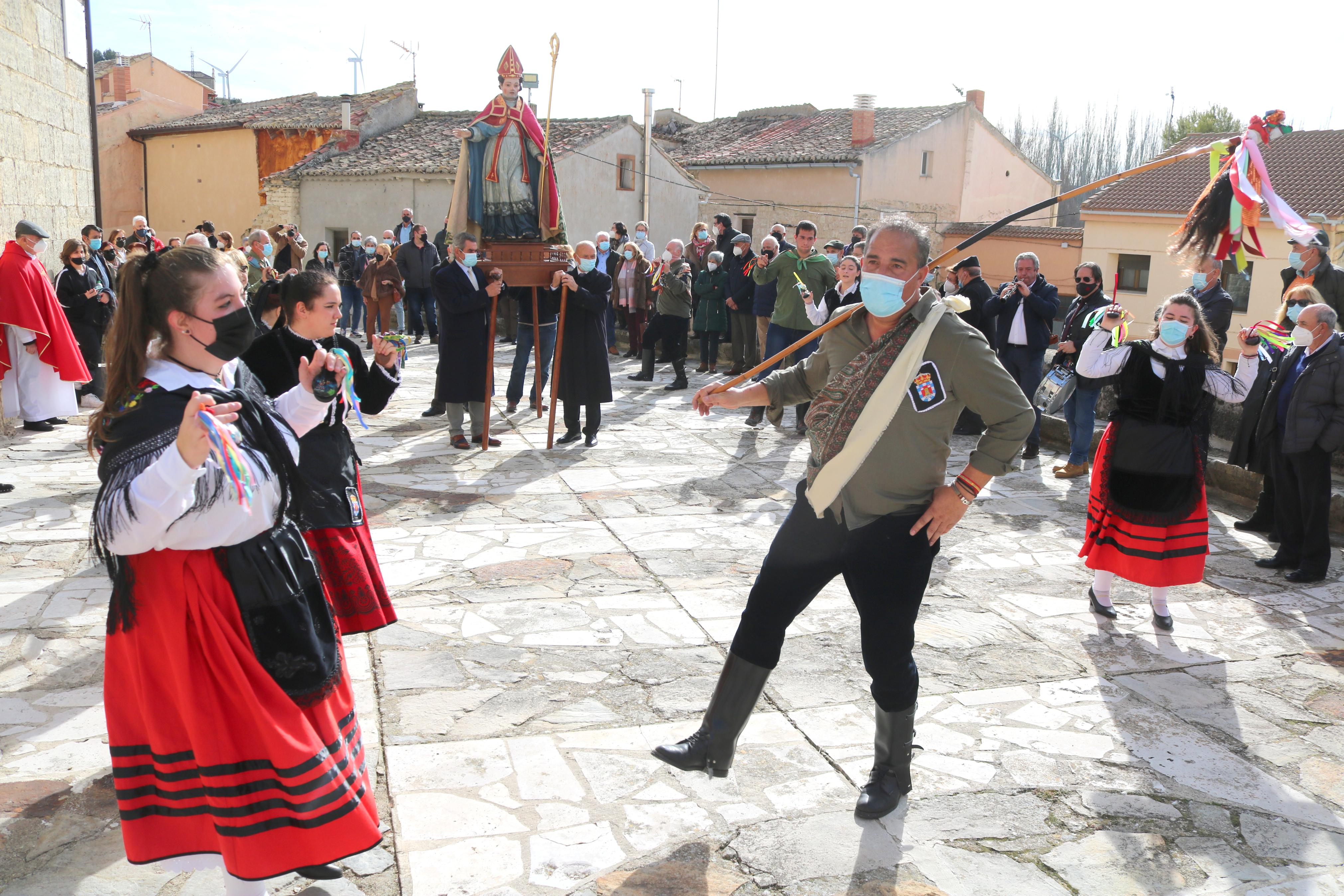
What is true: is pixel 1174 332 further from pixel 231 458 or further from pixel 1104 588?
pixel 231 458

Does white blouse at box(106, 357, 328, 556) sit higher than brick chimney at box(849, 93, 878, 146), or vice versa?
brick chimney at box(849, 93, 878, 146)

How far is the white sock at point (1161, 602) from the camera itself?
499 centimetres

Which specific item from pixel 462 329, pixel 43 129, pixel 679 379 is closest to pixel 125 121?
pixel 43 129

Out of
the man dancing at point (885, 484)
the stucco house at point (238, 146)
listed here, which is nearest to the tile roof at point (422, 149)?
the stucco house at point (238, 146)

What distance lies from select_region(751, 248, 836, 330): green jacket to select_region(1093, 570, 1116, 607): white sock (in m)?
4.85

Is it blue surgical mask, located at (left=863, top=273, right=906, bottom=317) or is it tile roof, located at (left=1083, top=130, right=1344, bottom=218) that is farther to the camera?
tile roof, located at (left=1083, top=130, right=1344, bottom=218)

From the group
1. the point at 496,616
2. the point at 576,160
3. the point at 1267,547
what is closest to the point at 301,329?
the point at 496,616

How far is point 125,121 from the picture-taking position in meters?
31.8

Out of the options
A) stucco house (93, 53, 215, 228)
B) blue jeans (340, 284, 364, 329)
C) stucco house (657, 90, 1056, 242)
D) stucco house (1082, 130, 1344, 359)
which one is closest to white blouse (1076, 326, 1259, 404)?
blue jeans (340, 284, 364, 329)

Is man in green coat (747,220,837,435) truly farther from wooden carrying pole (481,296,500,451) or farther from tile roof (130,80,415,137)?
tile roof (130,80,415,137)

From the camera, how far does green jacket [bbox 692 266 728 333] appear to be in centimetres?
1314

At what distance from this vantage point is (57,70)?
34.7ft

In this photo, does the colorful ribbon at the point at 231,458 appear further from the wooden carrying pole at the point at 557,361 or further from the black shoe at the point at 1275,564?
the wooden carrying pole at the point at 557,361

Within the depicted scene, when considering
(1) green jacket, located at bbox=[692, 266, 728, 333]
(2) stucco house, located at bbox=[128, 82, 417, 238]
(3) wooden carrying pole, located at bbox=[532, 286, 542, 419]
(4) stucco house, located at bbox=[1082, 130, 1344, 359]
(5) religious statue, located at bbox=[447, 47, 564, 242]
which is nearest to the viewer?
(5) religious statue, located at bbox=[447, 47, 564, 242]
